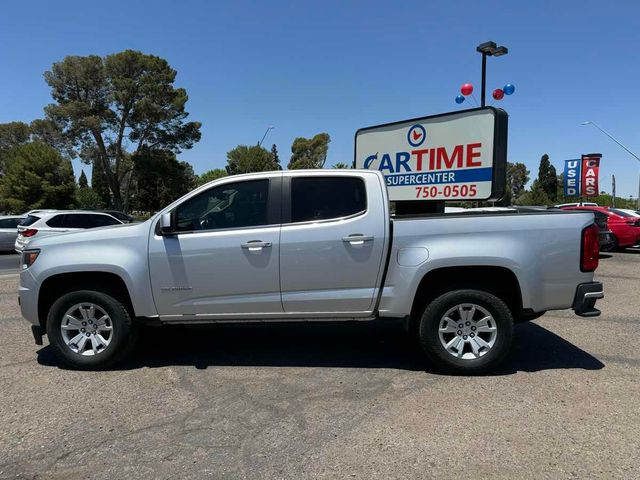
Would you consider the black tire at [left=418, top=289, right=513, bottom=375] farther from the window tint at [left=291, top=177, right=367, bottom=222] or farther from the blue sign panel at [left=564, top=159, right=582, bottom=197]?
the blue sign panel at [left=564, top=159, right=582, bottom=197]

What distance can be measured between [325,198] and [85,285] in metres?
2.53

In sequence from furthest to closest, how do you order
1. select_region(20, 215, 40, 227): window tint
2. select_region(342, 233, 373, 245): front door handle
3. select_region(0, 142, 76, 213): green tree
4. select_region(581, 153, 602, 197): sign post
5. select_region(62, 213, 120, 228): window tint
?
select_region(0, 142, 76, 213): green tree, select_region(581, 153, 602, 197): sign post, select_region(20, 215, 40, 227): window tint, select_region(62, 213, 120, 228): window tint, select_region(342, 233, 373, 245): front door handle

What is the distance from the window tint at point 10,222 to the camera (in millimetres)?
17984

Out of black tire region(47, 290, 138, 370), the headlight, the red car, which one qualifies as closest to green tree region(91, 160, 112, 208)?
the red car

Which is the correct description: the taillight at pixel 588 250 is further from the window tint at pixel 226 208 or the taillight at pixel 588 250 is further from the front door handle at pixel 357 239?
the window tint at pixel 226 208

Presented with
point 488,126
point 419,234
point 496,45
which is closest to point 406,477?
point 419,234

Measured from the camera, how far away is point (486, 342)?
4566mm

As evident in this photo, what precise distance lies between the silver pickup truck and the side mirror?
0.01m

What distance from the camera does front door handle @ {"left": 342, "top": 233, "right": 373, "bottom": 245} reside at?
179 inches

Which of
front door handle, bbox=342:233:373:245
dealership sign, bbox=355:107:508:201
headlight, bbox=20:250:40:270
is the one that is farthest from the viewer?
dealership sign, bbox=355:107:508:201

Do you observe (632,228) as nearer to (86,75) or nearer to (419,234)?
(419,234)

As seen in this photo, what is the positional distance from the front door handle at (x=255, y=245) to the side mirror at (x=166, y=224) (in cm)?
73

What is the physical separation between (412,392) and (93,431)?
101 inches

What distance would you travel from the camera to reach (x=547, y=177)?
83.8 m
